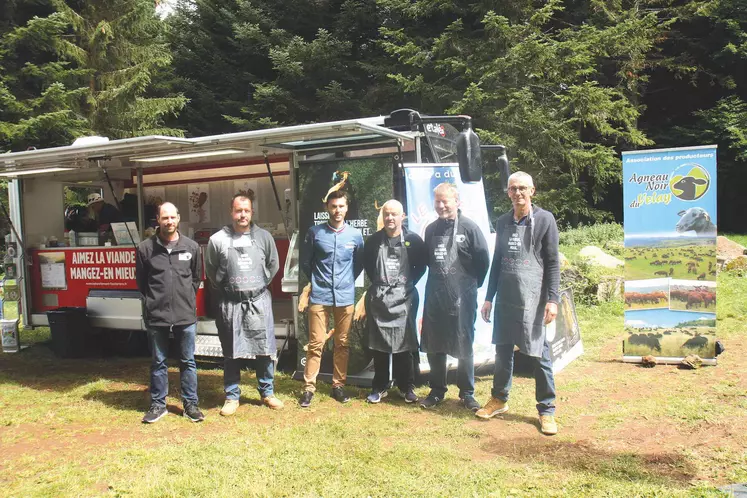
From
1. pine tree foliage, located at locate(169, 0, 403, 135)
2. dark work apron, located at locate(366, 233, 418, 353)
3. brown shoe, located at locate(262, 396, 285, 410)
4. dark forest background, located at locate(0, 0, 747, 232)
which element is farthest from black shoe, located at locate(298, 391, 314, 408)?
pine tree foliage, located at locate(169, 0, 403, 135)

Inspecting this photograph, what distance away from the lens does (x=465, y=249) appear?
5.57m

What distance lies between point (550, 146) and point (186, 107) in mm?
11651

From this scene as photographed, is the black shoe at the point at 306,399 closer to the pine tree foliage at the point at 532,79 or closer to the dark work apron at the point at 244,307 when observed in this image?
the dark work apron at the point at 244,307

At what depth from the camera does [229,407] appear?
568cm

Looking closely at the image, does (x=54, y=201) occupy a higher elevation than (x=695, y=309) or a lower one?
higher

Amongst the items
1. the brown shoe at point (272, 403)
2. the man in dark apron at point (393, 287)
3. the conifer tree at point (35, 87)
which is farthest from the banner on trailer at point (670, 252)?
the conifer tree at point (35, 87)

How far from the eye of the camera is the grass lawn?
13.3 ft

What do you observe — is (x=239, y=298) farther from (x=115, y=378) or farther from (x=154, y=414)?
(x=115, y=378)

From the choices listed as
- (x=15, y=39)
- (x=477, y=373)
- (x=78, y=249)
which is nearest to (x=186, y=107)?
(x=15, y=39)

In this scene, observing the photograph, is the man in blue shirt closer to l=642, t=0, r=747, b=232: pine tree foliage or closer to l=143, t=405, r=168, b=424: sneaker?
l=143, t=405, r=168, b=424: sneaker

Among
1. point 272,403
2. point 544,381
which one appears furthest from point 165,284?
point 544,381

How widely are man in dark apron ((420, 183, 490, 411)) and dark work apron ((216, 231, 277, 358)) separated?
1467 millimetres

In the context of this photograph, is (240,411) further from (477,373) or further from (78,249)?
(78,249)

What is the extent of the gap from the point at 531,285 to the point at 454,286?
0.72m
